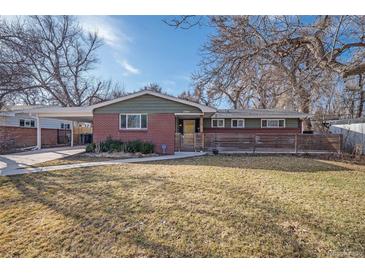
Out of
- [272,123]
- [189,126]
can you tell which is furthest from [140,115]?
[272,123]

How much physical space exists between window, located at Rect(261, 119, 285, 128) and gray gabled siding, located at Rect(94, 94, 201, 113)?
8.16 meters

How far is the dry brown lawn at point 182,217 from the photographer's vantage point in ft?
9.24

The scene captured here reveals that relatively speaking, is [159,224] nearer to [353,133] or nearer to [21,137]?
[353,133]

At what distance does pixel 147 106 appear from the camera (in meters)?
12.7

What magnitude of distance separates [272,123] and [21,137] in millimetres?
22275

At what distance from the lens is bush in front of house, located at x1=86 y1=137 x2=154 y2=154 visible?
1205 cm

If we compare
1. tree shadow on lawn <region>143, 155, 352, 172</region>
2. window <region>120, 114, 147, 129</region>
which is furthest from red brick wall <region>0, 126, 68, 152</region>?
tree shadow on lawn <region>143, 155, 352, 172</region>

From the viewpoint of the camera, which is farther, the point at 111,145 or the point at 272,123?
the point at 272,123

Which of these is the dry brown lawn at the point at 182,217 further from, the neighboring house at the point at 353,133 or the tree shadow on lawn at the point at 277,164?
the neighboring house at the point at 353,133

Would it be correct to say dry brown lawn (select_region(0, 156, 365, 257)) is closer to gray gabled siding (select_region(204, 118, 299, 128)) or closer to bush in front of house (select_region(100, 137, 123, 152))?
bush in front of house (select_region(100, 137, 123, 152))

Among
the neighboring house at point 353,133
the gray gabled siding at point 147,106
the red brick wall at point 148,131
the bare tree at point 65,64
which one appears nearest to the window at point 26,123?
the bare tree at point 65,64

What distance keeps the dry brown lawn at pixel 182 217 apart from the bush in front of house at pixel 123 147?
19.0 feet

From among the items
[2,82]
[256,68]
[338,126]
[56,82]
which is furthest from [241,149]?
[56,82]
